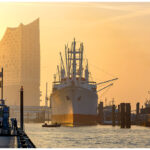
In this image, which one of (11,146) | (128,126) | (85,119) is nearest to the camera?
(11,146)

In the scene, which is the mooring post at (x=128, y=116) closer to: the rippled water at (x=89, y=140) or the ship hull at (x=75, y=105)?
the ship hull at (x=75, y=105)

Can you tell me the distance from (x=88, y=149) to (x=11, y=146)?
1904 centimetres

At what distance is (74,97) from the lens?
6171 inches

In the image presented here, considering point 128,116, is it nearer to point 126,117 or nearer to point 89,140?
point 126,117

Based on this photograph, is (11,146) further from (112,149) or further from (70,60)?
(70,60)

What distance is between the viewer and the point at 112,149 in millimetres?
54719

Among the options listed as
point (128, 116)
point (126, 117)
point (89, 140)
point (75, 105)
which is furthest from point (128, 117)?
point (89, 140)

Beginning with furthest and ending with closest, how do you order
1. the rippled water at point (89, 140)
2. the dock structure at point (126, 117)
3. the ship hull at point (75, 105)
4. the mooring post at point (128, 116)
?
the ship hull at point (75, 105), the dock structure at point (126, 117), the mooring post at point (128, 116), the rippled water at point (89, 140)

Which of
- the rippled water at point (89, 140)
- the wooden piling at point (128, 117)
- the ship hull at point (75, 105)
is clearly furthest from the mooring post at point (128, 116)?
the rippled water at point (89, 140)

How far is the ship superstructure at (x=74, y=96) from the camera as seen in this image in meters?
153

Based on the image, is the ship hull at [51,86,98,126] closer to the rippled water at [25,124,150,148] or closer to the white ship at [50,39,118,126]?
the white ship at [50,39,118,126]

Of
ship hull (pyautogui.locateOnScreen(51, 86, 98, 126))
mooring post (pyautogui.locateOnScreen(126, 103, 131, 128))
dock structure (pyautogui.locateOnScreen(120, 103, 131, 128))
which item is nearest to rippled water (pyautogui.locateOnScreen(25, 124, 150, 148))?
mooring post (pyautogui.locateOnScreen(126, 103, 131, 128))

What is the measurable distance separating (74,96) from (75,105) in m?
3.94

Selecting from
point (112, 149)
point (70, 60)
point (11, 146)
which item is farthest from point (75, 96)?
point (11, 146)
